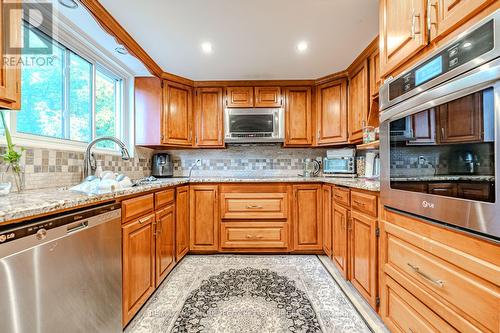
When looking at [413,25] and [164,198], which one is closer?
[413,25]

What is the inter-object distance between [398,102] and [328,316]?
1453 mm

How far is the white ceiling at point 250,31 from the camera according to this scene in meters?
1.67

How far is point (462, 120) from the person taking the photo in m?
0.87

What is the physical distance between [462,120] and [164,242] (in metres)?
2.17

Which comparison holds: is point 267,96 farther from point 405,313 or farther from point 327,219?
point 405,313

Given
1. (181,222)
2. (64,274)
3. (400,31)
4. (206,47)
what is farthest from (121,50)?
(400,31)

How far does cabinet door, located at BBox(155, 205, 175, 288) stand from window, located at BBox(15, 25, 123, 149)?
961mm

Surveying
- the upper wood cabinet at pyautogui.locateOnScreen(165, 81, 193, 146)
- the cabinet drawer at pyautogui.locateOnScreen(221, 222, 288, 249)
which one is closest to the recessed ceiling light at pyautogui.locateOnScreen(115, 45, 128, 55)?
the upper wood cabinet at pyautogui.locateOnScreen(165, 81, 193, 146)

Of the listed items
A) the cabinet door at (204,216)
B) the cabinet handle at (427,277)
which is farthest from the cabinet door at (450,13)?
the cabinet door at (204,216)

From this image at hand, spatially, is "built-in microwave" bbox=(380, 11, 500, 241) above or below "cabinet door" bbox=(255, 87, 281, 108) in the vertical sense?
below

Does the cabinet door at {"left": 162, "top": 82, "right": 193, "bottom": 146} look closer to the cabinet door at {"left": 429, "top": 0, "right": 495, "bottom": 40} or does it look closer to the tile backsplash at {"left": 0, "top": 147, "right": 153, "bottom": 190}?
the tile backsplash at {"left": 0, "top": 147, "right": 153, "bottom": 190}

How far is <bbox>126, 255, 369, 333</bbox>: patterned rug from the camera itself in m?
1.52

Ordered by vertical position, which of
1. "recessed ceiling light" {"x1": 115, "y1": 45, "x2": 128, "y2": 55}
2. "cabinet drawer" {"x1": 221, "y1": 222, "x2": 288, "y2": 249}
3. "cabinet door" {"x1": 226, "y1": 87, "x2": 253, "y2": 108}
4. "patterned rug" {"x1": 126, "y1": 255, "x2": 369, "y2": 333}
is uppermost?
"recessed ceiling light" {"x1": 115, "y1": 45, "x2": 128, "y2": 55}

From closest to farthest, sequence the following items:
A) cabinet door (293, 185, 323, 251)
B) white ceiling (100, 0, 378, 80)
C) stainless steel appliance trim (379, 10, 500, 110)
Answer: stainless steel appliance trim (379, 10, 500, 110)
white ceiling (100, 0, 378, 80)
cabinet door (293, 185, 323, 251)
